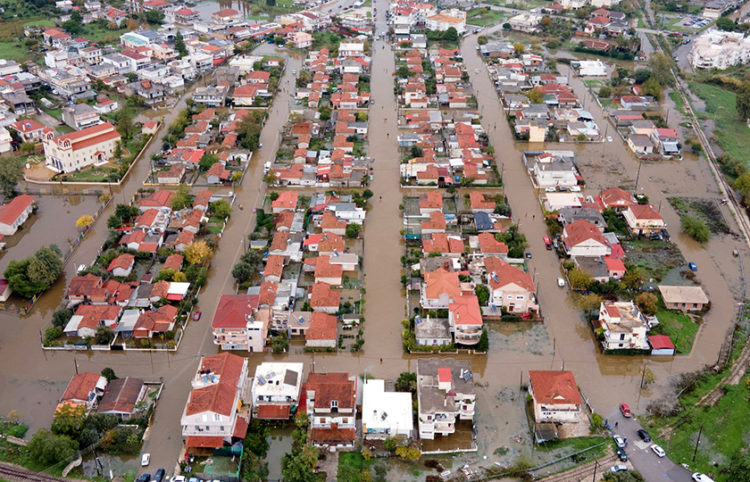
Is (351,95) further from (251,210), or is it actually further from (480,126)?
(251,210)

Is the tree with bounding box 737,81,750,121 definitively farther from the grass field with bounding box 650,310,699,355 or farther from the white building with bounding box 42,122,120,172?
the white building with bounding box 42,122,120,172

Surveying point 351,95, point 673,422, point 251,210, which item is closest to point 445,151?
point 351,95

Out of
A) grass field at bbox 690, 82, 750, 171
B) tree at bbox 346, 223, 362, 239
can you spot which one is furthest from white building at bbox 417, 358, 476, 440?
grass field at bbox 690, 82, 750, 171

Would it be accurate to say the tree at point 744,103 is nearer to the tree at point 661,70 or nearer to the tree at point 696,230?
the tree at point 661,70

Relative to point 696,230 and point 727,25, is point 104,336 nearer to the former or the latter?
point 696,230

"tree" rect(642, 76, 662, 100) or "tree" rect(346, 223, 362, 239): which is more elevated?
"tree" rect(346, 223, 362, 239)
